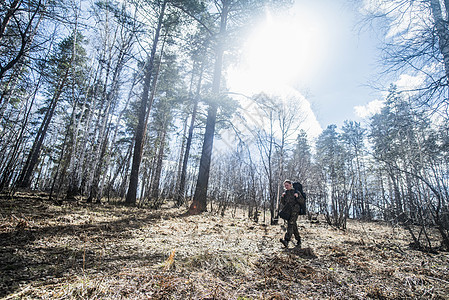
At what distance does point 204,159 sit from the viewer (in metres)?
8.75

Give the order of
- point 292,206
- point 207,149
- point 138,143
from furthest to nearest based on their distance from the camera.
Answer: point 138,143, point 207,149, point 292,206

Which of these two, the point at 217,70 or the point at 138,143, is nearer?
the point at 217,70

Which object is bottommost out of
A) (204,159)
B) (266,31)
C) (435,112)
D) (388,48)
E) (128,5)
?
(204,159)

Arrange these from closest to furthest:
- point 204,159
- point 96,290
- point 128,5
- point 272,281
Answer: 1. point 96,290
2. point 272,281
3. point 204,159
4. point 128,5

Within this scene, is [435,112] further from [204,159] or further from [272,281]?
[204,159]

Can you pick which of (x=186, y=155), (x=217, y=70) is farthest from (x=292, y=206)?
(x=186, y=155)

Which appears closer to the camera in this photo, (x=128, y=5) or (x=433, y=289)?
(x=433, y=289)

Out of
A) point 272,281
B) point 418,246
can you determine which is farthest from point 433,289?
point 418,246

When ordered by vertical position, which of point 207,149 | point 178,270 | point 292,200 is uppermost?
point 207,149

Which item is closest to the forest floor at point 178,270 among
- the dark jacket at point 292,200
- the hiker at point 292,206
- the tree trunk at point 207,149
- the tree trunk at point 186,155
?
the hiker at point 292,206

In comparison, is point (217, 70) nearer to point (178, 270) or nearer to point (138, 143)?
point (138, 143)

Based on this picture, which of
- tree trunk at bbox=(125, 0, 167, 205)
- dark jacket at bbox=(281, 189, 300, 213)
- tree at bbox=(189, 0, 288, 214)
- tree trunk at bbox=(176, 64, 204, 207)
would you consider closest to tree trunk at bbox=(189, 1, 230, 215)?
tree at bbox=(189, 0, 288, 214)

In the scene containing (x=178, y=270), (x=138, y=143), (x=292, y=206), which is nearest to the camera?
(x=178, y=270)

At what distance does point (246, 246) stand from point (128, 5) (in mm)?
12897
